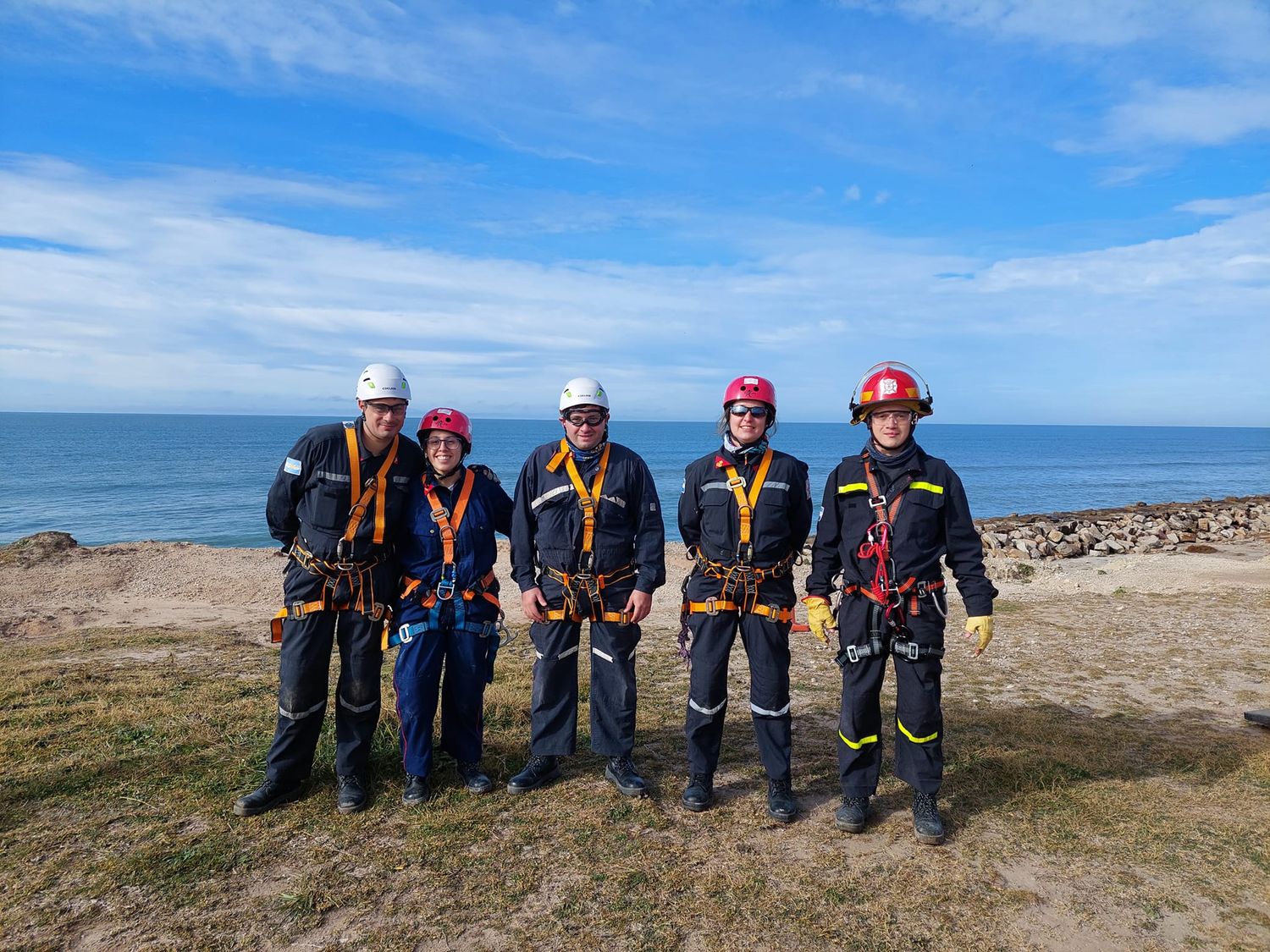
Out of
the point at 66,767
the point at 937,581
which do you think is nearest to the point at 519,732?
the point at 66,767

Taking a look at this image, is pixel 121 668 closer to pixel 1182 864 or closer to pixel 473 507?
pixel 473 507

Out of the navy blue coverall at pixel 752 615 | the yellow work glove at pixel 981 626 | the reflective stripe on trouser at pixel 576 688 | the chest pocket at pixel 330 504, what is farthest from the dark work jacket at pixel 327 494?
the yellow work glove at pixel 981 626

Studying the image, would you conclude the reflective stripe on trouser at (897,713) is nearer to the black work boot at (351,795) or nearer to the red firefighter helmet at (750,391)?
the red firefighter helmet at (750,391)

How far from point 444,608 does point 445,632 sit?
193 millimetres

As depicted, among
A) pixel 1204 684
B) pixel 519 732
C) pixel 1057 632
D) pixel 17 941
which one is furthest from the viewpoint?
pixel 1057 632

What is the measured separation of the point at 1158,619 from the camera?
11.2m

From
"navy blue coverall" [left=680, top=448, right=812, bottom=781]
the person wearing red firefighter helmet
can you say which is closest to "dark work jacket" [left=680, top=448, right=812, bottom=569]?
"navy blue coverall" [left=680, top=448, right=812, bottom=781]

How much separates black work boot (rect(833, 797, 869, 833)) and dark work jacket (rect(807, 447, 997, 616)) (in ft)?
4.71

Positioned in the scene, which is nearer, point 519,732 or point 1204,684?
point 519,732

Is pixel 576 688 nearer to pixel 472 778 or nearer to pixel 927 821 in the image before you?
pixel 472 778

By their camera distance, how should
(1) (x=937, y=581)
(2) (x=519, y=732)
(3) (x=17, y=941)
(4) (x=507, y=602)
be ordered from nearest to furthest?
(3) (x=17, y=941) < (1) (x=937, y=581) < (2) (x=519, y=732) < (4) (x=507, y=602)

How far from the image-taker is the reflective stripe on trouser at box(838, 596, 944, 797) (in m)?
4.66

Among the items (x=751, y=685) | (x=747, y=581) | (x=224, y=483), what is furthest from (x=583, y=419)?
(x=224, y=483)

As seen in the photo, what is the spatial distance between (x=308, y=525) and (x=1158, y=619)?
1198cm
